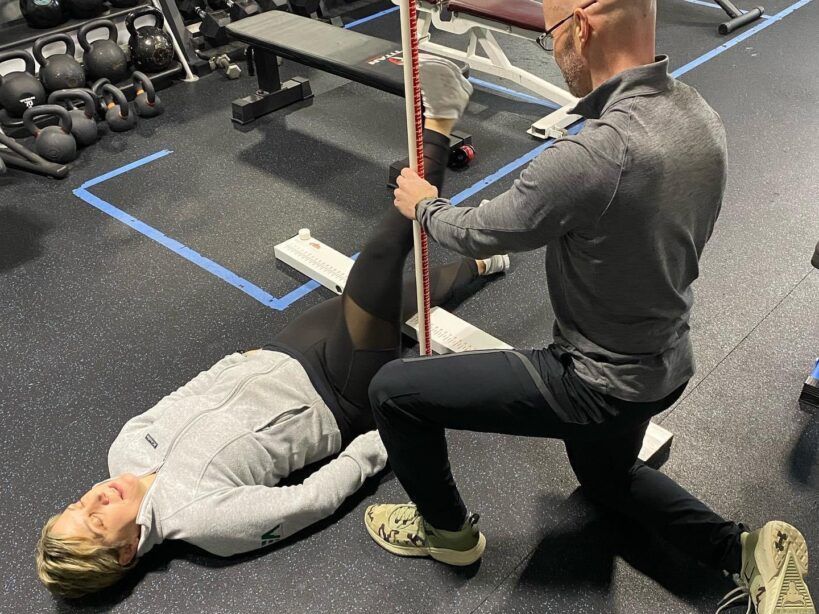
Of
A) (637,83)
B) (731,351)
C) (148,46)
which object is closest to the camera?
(637,83)

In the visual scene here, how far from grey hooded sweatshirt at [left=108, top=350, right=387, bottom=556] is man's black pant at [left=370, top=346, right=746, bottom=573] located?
1.11ft

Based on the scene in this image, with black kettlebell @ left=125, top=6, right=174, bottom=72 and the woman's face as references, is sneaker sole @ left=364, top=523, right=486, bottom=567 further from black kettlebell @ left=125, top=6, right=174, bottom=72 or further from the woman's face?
black kettlebell @ left=125, top=6, right=174, bottom=72

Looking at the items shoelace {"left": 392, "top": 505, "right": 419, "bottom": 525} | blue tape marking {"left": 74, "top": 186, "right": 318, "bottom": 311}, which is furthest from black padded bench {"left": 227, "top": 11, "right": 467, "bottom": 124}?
shoelace {"left": 392, "top": 505, "right": 419, "bottom": 525}

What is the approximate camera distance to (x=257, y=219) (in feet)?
11.1

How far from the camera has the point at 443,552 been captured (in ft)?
6.31

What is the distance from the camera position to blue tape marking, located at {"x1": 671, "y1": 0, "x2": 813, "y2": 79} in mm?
4668

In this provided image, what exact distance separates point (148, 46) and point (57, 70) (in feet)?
1.87

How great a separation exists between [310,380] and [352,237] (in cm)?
128

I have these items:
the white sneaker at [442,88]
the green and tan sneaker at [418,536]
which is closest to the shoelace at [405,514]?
the green and tan sneaker at [418,536]

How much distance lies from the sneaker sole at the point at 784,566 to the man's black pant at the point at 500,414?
0.07m

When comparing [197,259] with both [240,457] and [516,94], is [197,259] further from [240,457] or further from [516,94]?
[516,94]

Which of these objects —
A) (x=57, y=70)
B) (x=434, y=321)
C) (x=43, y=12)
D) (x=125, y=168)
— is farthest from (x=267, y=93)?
(x=434, y=321)

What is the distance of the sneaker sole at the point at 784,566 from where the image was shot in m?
1.68

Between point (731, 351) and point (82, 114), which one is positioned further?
point (82, 114)
